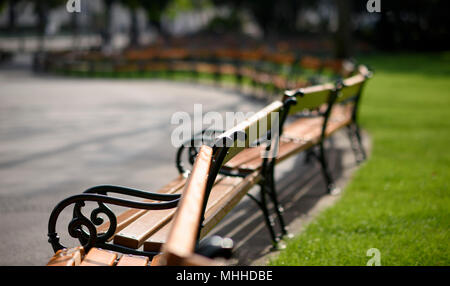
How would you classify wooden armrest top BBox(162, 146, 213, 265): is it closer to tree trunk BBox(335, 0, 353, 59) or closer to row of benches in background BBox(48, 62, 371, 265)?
row of benches in background BBox(48, 62, 371, 265)

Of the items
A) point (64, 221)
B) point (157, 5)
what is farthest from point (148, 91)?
point (157, 5)

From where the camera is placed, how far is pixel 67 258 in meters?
2.22

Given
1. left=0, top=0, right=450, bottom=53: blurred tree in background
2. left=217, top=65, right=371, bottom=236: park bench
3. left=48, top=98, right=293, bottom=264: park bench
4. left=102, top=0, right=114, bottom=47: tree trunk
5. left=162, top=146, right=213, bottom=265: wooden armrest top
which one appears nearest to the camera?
left=162, top=146, right=213, bottom=265: wooden armrest top

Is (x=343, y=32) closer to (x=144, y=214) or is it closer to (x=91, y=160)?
(x=91, y=160)

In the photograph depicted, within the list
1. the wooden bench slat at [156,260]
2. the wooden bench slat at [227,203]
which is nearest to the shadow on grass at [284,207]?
the wooden bench slat at [227,203]

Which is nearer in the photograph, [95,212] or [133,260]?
[133,260]

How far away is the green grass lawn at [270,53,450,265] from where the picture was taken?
3.28 m

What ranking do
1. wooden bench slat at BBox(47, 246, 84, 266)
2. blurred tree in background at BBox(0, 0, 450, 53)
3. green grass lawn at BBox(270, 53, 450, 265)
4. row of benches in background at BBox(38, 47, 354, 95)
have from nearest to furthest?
wooden bench slat at BBox(47, 246, 84, 266) → green grass lawn at BBox(270, 53, 450, 265) → row of benches in background at BBox(38, 47, 354, 95) → blurred tree in background at BBox(0, 0, 450, 53)

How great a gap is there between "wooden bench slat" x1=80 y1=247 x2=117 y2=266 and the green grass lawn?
123 cm

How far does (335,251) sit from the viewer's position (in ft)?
10.9

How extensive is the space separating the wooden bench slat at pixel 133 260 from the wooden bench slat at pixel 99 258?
0.14 feet

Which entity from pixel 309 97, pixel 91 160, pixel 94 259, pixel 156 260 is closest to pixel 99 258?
pixel 94 259

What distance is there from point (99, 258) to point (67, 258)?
142mm

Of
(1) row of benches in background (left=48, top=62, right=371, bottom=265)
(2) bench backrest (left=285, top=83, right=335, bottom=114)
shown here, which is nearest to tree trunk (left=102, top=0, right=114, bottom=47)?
(2) bench backrest (left=285, top=83, right=335, bottom=114)
